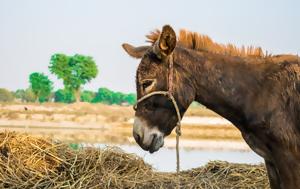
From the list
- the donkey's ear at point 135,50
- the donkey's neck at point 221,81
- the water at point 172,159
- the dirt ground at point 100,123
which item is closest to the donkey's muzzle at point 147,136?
the donkey's neck at point 221,81

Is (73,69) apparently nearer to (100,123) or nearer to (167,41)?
(100,123)

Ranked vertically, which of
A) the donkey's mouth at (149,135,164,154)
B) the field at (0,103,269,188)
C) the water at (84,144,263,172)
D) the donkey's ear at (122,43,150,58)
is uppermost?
the donkey's ear at (122,43,150,58)

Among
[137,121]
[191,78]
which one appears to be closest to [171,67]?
[191,78]

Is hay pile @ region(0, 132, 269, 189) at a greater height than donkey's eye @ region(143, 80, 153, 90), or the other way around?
donkey's eye @ region(143, 80, 153, 90)

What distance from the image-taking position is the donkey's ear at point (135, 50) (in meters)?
5.20

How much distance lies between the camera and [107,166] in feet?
27.0

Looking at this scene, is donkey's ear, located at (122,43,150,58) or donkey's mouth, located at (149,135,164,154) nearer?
donkey's mouth, located at (149,135,164,154)

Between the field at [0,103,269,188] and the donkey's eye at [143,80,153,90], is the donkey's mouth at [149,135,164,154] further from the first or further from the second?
the field at [0,103,269,188]

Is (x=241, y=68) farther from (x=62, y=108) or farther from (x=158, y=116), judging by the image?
(x=62, y=108)

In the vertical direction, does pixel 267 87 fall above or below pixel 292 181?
above

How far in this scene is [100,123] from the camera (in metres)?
35.4

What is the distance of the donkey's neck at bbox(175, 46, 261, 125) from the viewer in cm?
502

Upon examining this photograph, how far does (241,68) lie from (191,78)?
47 centimetres

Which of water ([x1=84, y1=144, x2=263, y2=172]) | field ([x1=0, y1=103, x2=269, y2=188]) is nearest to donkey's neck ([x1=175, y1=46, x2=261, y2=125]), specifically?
field ([x1=0, y1=103, x2=269, y2=188])
